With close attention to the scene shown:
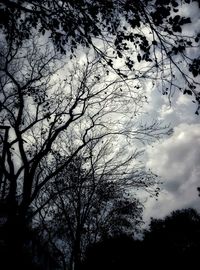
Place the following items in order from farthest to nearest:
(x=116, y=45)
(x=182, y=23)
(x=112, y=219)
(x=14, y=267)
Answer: (x=112, y=219) < (x=14, y=267) < (x=116, y=45) < (x=182, y=23)

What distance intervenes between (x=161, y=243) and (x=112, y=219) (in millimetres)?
5062

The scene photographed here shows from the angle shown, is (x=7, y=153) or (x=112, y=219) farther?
(x=112, y=219)

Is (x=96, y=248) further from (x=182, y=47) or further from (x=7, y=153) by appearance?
(x=182, y=47)

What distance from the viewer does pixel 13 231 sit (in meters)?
11.3

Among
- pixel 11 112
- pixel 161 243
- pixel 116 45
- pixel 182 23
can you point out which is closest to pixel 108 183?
pixel 11 112

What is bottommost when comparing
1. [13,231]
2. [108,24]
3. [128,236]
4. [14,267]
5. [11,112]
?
[14,267]

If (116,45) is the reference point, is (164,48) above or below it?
below

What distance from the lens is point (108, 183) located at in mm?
18688

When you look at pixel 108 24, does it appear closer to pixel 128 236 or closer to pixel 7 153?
pixel 7 153

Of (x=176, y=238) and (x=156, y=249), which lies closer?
(x=156, y=249)

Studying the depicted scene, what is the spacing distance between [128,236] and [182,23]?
71.8 feet

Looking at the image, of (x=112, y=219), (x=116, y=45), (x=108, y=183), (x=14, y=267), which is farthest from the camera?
(x=112, y=219)

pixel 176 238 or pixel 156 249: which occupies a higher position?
pixel 176 238

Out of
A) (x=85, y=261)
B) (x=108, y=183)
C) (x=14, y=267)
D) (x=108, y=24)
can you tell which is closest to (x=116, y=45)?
(x=108, y=24)
